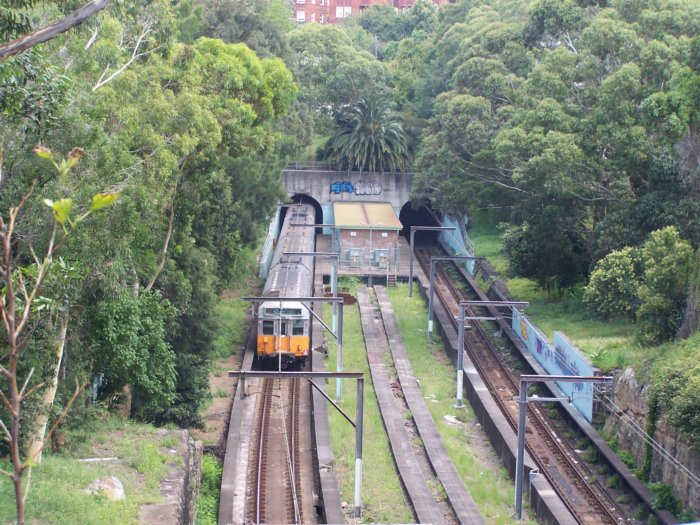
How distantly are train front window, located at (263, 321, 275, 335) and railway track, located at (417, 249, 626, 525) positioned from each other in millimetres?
6507

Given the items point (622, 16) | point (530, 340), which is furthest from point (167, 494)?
point (622, 16)

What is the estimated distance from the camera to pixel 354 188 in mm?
53250

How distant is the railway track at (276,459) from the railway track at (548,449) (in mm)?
5502

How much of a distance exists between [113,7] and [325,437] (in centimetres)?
1112

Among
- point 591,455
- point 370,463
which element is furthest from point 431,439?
point 591,455

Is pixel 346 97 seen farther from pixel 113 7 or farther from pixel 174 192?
pixel 113 7

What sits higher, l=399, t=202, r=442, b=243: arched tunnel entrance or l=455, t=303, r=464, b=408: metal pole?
l=399, t=202, r=442, b=243: arched tunnel entrance

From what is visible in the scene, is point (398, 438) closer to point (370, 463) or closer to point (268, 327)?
point (370, 463)

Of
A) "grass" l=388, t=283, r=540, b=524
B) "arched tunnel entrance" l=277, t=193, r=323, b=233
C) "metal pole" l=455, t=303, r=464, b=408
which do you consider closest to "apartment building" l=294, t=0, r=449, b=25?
"arched tunnel entrance" l=277, t=193, r=323, b=233

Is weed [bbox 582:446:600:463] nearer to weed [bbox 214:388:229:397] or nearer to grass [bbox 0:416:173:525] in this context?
grass [bbox 0:416:173:525]

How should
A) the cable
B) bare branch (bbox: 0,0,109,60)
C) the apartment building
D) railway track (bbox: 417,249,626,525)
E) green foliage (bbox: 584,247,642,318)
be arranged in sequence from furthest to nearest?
1. the apartment building
2. green foliage (bbox: 584,247,642,318)
3. railway track (bbox: 417,249,626,525)
4. the cable
5. bare branch (bbox: 0,0,109,60)

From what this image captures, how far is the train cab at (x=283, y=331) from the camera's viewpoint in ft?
93.6

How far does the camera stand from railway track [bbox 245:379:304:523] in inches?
769

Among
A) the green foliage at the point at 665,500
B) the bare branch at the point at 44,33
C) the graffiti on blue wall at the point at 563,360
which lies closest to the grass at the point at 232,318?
the graffiti on blue wall at the point at 563,360
